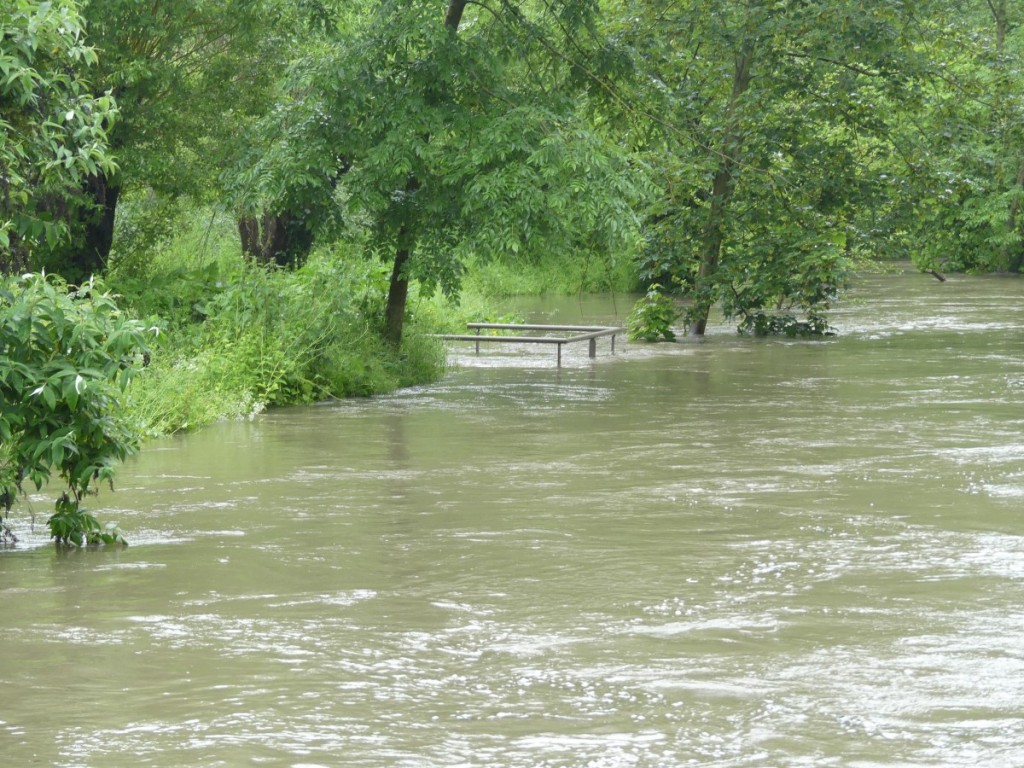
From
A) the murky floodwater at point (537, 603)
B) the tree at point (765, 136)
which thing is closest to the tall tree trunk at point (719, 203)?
the tree at point (765, 136)

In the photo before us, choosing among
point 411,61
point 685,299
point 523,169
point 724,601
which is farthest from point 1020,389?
point 685,299

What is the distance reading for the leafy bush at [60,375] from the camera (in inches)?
345

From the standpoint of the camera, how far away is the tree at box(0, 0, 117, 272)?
8.93 m

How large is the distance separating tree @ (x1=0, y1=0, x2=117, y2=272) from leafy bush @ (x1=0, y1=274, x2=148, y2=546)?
1.53ft

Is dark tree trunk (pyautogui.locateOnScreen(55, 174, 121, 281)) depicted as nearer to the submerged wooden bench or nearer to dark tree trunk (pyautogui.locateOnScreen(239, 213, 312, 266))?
dark tree trunk (pyautogui.locateOnScreen(239, 213, 312, 266))

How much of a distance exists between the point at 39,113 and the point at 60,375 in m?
1.84

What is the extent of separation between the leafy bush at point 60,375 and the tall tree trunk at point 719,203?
19795 millimetres

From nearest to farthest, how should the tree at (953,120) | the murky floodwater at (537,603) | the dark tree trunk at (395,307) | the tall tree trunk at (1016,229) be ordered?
the murky floodwater at (537,603) < the dark tree trunk at (395,307) < the tree at (953,120) < the tall tree trunk at (1016,229)

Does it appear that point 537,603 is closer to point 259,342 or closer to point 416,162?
point 259,342

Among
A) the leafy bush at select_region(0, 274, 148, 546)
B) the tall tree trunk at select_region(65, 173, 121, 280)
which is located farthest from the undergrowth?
the leafy bush at select_region(0, 274, 148, 546)

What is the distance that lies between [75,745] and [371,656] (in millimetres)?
1655

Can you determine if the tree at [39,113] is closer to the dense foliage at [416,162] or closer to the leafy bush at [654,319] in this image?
the dense foliage at [416,162]

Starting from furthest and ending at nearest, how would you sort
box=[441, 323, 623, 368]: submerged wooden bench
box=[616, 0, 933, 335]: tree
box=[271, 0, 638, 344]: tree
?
box=[616, 0, 933, 335]: tree
box=[441, 323, 623, 368]: submerged wooden bench
box=[271, 0, 638, 344]: tree

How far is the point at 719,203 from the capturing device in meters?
28.9
